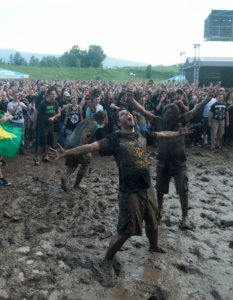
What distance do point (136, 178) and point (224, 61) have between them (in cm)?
2463

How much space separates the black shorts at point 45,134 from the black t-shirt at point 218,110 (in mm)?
5540

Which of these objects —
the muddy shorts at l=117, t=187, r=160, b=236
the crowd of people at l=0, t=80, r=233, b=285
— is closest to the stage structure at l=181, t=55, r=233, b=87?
the crowd of people at l=0, t=80, r=233, b=285

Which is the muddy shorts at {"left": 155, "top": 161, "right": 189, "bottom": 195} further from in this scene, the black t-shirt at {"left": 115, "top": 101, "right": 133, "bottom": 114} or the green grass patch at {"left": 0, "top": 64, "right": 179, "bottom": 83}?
the green grass patch at {"left": 0, "top": 64, "right": 179, "bottom": 83}

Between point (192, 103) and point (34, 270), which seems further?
point (192, 103)

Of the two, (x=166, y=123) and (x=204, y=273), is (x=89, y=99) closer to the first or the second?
(x=166, y=123)

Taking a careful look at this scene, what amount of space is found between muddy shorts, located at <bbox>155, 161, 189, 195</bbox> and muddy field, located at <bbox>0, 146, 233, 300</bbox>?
2.19ft

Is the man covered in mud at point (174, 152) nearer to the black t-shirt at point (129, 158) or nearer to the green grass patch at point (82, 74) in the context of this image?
the black t-shirt at point (129, 158)

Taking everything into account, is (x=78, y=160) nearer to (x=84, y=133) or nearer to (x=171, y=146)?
(x=84, y=133)

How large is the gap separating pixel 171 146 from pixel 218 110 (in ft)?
22.1

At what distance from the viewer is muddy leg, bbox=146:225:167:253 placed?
504 cm

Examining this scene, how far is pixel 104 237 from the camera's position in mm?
5828

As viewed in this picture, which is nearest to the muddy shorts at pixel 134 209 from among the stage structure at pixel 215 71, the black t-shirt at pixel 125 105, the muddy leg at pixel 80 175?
the muddy leg at pixel 80 175

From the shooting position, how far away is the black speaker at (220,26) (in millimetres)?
43156

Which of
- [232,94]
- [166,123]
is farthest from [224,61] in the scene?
[166,123]
